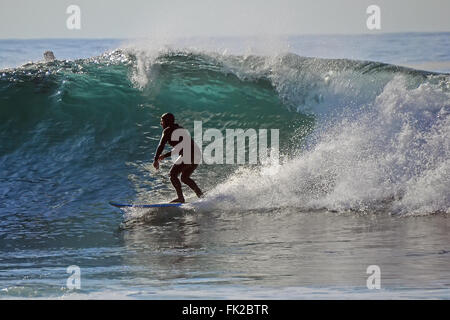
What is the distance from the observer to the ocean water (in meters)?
6.36

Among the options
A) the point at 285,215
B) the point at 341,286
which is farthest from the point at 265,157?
the point at 341,286

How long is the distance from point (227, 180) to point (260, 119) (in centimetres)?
377

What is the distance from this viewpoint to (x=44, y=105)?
15117 mm

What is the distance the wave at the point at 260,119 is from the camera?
994cm

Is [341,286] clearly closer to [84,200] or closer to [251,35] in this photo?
[84,200]

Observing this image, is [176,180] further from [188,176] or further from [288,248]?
[288,248]

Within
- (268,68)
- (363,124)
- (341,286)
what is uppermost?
(268,68)

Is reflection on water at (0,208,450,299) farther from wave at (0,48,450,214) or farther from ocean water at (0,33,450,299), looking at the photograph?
wave at (0,48,450,214)

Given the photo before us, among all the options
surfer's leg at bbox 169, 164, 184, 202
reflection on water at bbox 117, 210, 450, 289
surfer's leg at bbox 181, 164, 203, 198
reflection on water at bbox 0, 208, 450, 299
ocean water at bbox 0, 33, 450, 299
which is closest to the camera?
reflection on water at bbox 0, 208, 450, 299

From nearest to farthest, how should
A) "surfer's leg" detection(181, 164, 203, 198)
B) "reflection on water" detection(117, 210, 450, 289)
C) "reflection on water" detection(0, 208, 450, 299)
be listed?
"reflection on water" detection(0, 208, 450, 299) < "reflection on water" detection(117, 210, 450, 289) < "surfer's leg" detection(181, 164, 203, 198)

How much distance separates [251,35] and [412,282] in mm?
11299

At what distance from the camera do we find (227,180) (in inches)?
438

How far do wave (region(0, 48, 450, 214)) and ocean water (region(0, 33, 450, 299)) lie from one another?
33 millimetres

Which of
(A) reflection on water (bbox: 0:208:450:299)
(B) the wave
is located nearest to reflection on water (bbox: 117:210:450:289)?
(A) reflection on water (bbox: 0:208:450:299)
